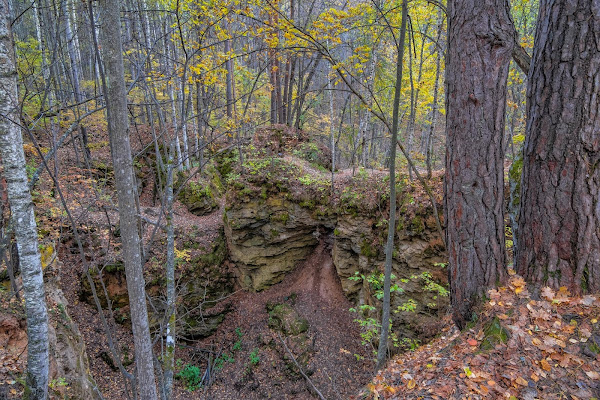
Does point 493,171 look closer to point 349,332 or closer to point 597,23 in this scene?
point 597,23

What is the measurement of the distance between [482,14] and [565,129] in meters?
1.18

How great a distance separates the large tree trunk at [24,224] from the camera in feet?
10.6

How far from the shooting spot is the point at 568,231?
88.7 inches

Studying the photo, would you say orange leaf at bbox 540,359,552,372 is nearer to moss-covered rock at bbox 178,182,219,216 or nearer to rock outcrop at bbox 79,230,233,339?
rock outcrop at bbox 79,230,233,339

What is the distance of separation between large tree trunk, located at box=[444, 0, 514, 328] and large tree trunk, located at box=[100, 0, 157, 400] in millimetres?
2951

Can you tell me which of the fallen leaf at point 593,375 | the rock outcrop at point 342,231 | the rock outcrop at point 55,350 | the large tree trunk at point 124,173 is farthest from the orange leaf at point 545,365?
the rock outcrop at point 55,350

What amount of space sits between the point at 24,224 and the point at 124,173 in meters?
2.28

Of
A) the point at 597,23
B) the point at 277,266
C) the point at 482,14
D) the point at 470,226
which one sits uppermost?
the point at 482,14

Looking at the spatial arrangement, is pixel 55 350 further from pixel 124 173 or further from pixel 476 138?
pixel 476 138

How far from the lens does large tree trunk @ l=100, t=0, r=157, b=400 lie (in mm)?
2275

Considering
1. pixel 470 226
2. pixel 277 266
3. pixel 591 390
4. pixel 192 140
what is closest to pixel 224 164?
pixel 192 140

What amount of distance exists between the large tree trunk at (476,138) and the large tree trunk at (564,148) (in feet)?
0.76

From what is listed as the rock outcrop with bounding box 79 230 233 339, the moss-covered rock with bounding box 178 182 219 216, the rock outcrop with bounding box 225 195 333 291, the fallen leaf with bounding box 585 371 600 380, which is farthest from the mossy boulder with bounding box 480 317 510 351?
the moss-covered rock with bounding box 178 182 219 216

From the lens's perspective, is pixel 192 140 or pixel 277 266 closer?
pixel 277 266
